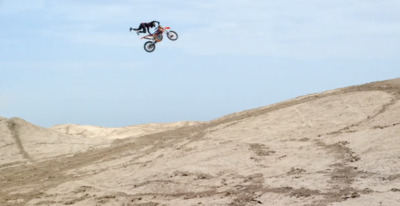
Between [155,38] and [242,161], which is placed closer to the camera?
[242,161]

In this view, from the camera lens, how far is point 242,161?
48.1 feet

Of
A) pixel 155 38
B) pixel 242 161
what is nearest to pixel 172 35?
pixel 155 38

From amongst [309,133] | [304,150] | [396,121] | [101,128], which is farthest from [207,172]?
[101,128]

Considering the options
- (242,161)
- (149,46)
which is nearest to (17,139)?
(149,46)

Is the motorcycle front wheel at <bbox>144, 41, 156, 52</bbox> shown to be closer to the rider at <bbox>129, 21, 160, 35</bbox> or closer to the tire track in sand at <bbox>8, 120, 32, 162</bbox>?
the rider at <bbox>129, 21, 160, 35</bbox>

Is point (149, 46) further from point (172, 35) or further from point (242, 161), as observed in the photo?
point (242, 161)

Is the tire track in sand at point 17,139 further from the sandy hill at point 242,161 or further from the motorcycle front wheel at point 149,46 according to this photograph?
the motorcycle front wheel at point 149,46

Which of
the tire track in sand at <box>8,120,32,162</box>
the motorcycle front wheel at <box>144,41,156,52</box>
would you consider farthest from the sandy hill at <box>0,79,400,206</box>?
the motorcycle front wheel at <box>144,41,156,52</box>

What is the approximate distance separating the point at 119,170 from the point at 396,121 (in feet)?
25.7

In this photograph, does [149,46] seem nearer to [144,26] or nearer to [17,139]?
[144,26]

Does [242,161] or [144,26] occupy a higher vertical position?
[144,26]

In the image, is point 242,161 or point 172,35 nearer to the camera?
point 242,161

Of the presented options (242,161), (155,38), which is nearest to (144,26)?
(155,38)

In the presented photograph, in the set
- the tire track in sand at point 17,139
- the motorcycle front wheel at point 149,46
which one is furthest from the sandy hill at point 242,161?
the motorcycle front wheel at point 149,46
